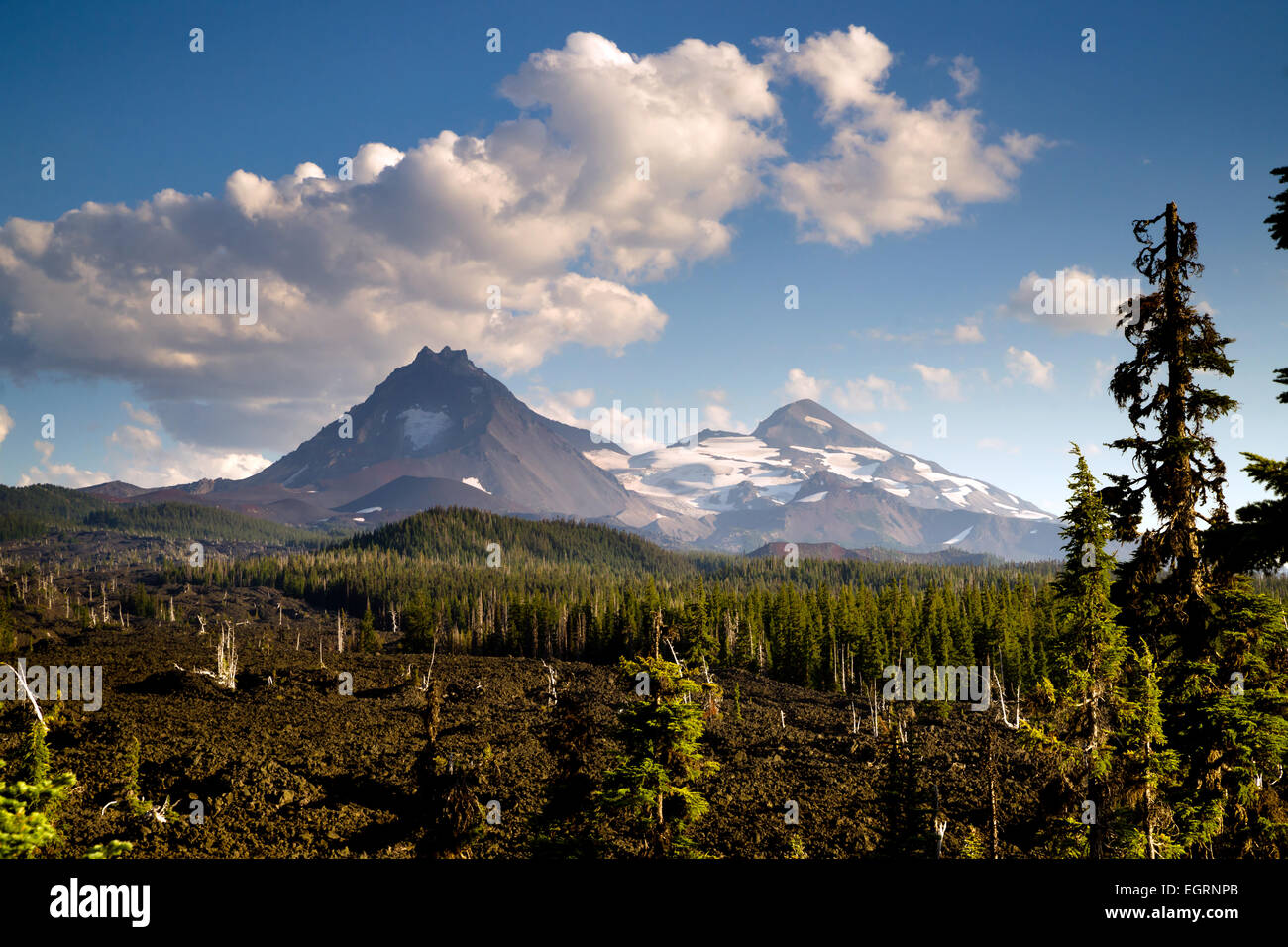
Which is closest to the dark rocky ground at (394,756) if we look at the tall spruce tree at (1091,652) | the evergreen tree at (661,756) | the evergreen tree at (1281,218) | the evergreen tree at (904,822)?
the evergreen tree at (904,822)

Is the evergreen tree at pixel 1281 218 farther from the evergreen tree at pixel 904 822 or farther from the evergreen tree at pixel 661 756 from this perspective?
the evergreen tree at pixel 904 822

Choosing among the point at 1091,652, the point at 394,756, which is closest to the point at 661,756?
the point at 1091,652

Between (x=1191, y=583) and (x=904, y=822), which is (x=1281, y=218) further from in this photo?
(x=904, y=822)

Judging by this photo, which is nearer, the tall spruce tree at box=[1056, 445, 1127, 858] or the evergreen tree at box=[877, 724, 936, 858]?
the tall spruce tree at box=[1056, 445, 1127, 858]

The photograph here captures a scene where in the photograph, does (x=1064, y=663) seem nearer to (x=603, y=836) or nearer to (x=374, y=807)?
(x=603, y=836)

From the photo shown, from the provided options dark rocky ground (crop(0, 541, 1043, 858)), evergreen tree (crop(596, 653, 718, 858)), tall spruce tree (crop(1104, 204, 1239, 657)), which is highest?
tall spruce tree (crop(1104, 204, 1239, 657))

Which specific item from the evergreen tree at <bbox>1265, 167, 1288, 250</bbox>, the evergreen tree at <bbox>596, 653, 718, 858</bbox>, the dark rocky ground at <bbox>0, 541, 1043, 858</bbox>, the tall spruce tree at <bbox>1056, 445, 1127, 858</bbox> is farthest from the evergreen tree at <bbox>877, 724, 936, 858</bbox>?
the evergreen tree at <bbox>1265, 167, 1288, 250</bbox>

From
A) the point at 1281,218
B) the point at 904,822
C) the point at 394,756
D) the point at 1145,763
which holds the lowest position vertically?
the point at 394,756

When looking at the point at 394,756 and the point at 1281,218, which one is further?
the point at 394,756

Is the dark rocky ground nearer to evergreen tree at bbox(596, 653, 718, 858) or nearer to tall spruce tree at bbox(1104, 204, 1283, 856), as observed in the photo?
evergreen tree at bbox(596, 653, 718, 858)

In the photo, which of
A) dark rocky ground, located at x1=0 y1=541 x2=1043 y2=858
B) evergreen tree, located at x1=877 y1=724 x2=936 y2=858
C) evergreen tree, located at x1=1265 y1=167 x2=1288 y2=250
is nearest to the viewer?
evergreen tree, located at x1=1265 y1=167 x2=1288 y2=250

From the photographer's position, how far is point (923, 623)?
89.5 metres

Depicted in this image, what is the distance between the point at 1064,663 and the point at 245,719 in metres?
56.6

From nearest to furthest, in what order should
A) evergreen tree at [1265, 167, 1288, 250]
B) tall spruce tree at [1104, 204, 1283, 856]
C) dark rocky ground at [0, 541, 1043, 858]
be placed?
evergreen tree at [1265, 167, 1288, 250] < tall spruce tree at [1104, 204, 1283, 856] < dark rocky ground at [0, 541, 1043, 858]
